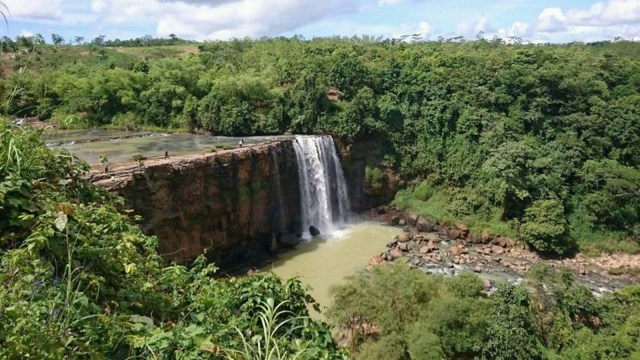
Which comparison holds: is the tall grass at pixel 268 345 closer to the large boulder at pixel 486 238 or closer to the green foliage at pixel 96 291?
the green foliage at pixel 96 291

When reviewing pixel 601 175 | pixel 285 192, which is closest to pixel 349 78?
pixel 285 192

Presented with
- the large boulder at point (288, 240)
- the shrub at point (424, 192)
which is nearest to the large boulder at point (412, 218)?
the shrub at point (424, 192)

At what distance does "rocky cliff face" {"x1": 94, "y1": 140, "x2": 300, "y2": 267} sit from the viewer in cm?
1905

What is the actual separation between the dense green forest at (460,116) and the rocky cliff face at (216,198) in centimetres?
737

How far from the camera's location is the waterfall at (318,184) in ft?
92.9

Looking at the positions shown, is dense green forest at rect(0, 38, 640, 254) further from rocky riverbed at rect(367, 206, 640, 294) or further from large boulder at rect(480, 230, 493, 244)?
rocky riverbed at rect(367, 206, 640, 294)

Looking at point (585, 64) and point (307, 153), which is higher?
point (585, 64)

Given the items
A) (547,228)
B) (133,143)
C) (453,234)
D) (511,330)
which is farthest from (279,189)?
(511,330)

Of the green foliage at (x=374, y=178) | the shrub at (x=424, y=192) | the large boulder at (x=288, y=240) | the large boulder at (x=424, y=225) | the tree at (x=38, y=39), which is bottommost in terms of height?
the large boulder at (x=424, y=225)

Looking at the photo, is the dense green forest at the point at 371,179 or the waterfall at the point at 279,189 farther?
the waterfall at the point at 279,189

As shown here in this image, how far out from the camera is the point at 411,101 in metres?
34.7

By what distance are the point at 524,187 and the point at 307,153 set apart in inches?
511

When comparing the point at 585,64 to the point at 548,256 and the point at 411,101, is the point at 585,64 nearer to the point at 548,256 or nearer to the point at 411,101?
the point at 411,101

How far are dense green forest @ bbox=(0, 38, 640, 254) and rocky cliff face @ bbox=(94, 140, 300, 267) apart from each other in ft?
24.2
